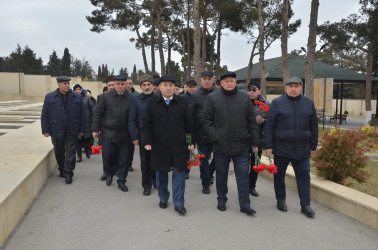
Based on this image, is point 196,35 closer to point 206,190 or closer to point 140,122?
point 140,122

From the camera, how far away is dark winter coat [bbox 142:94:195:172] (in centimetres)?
453

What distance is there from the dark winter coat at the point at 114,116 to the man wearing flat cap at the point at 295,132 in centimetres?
239

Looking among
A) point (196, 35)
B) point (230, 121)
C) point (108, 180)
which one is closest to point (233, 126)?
point (230, 121)

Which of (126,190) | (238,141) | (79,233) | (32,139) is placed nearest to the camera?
(79,233)

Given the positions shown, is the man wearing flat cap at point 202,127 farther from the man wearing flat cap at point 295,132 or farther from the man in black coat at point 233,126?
the man wearing flat cap at point 295,132

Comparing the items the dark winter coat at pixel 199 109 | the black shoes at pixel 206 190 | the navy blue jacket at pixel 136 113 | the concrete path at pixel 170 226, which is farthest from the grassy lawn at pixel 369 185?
the navy blue jacket at pixel 136 113

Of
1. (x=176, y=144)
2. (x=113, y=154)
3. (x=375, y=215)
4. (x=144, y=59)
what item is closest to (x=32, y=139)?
(x=113, y=154)

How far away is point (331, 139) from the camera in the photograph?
5.07m

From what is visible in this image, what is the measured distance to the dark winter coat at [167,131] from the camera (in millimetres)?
4531

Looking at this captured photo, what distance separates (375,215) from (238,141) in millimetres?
1774

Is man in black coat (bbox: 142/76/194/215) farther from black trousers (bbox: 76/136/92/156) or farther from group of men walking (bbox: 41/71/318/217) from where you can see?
black trousers (bbox: 76/136/92/156)

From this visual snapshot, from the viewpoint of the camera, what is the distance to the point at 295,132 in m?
4.32

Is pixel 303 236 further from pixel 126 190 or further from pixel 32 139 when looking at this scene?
pixel 32 139

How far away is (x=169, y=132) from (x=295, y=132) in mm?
1616
